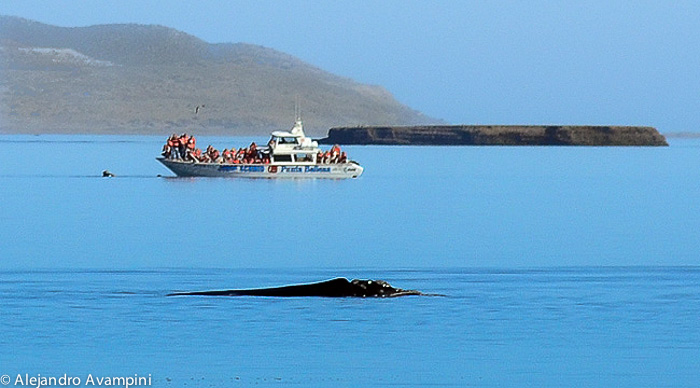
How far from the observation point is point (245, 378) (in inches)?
802

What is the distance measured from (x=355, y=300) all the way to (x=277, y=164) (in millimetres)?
70071

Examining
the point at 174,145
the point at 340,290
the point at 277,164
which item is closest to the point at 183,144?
the point at 174,145

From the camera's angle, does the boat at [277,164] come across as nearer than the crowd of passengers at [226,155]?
Yes

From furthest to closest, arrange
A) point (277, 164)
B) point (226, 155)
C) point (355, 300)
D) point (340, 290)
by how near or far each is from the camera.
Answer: point (226, 155)
point (277, 164)
point (340, 290)
point (355, 300)

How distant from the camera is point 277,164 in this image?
97125mm

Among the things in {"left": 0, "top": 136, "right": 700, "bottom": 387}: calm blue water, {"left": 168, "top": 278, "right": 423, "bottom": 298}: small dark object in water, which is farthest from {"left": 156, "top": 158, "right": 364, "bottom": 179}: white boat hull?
{"left": 168, "top": 278, "right": 423, "bottom": 298}: small dark object in water

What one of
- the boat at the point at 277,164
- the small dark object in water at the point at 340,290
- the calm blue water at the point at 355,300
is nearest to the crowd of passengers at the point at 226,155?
the boat at the point at 277,164

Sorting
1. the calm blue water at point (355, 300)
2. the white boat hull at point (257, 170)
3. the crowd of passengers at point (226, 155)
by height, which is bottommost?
the calm blue water at point (355, 300)

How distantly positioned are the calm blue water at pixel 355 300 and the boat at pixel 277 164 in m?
28.9

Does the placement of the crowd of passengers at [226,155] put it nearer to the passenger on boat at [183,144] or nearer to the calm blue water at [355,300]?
the passenger on boat at [183,144]

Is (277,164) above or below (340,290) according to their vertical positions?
Result: above

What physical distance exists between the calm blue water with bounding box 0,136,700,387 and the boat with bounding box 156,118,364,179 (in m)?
28.9

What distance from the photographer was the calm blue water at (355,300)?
21.3m

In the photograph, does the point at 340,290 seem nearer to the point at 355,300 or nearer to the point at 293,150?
the point at 355,300
